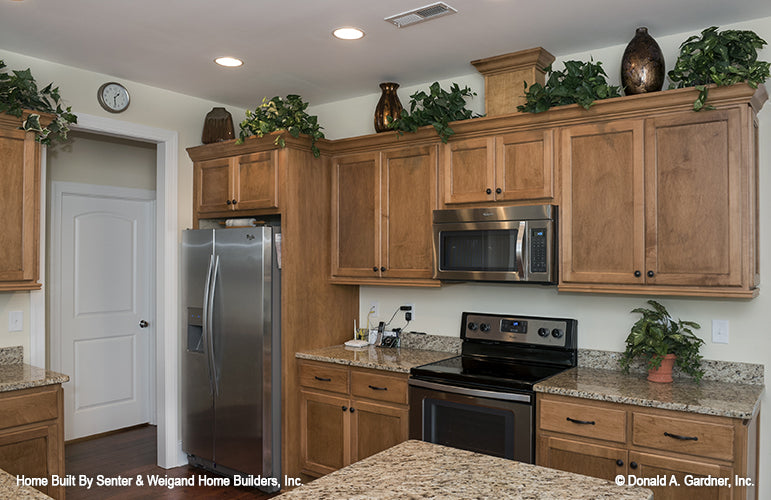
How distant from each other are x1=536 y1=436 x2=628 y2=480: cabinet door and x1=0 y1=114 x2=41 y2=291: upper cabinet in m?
2.75

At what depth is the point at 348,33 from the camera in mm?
3021

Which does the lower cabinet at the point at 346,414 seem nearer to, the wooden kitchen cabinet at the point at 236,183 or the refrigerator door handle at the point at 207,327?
the refrigerator door handle at the point at 207,327

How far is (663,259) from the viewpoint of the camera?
2758 mm

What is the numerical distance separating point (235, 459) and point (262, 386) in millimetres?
543

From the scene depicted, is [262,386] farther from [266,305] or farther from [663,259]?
[663,259]

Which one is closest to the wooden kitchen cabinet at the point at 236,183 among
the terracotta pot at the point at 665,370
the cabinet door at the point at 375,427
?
the cabinet door at the point at 375,427

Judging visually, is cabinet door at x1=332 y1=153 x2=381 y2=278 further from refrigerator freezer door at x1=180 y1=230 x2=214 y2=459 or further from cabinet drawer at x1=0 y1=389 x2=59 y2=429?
cabinet drawer at x1=0 y1=389 x2=59 y2=429

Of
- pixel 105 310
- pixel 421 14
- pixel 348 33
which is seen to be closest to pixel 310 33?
pixel 348 33

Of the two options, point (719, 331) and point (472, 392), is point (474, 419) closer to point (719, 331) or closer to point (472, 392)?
point (472, 392)

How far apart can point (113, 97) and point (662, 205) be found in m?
3.26

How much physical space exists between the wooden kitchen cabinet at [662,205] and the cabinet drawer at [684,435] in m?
0.58

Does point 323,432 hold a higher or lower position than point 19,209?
lower

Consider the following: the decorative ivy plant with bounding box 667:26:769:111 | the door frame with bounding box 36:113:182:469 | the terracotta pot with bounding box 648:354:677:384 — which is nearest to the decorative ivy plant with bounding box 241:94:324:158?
the door frame with bounding box 36:113:182:469

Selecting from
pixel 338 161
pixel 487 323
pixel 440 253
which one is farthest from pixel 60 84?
pixel 487 323
